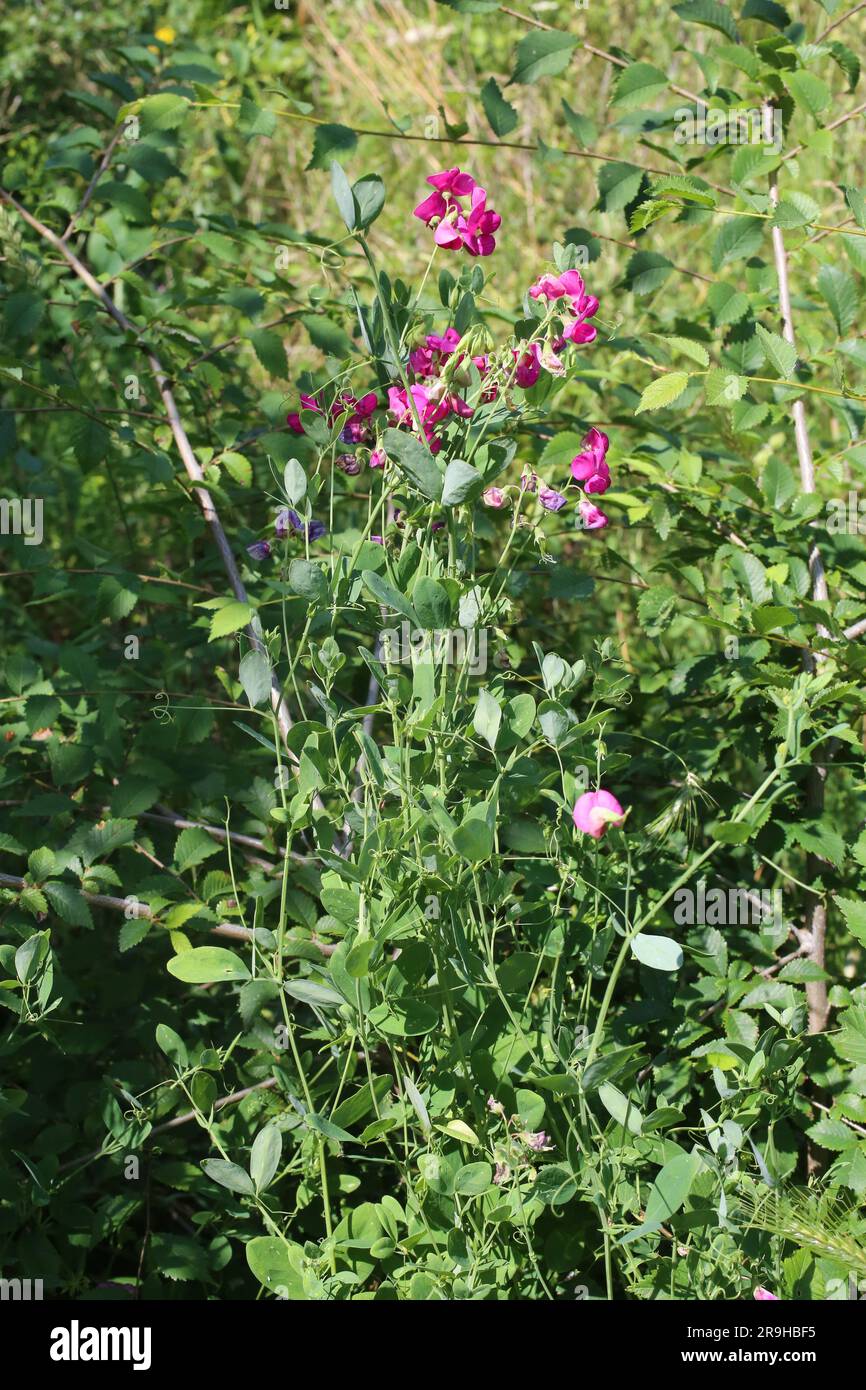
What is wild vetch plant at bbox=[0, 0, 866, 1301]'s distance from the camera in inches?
48.9

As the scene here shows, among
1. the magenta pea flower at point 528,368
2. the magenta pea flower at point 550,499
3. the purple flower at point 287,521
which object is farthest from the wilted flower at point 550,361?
the purple flower at point 287,521

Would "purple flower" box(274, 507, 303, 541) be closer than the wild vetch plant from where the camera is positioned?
No

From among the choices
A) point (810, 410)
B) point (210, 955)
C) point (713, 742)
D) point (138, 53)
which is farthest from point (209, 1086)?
point (810, 410)

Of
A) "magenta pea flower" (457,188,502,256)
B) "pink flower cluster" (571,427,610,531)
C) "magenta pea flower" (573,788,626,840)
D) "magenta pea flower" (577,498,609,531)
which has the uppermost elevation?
"magenta pea flower" (457,188,502,256)

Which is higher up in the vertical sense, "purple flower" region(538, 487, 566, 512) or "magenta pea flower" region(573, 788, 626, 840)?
"purple flower" region(538, 487, 566, 512)

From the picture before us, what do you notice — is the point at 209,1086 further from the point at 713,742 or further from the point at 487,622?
the point at 713,742

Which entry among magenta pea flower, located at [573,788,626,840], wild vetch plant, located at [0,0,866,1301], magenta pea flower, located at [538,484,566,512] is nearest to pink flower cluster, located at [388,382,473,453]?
wild vetch plant, located at [0,0,866,1301]

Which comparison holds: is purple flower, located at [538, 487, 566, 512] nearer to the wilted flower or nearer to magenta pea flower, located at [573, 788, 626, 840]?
the wilted flower

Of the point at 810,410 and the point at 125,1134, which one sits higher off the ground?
the point at 810,410

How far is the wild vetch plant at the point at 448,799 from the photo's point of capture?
124cm

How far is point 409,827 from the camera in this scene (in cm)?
118

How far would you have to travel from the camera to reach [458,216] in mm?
1352

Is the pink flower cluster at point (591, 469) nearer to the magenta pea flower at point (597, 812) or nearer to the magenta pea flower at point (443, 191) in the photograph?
the magenta pea flower at point (443, 191)

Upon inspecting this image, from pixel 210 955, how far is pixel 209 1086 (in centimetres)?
13
